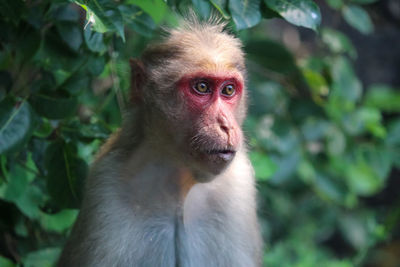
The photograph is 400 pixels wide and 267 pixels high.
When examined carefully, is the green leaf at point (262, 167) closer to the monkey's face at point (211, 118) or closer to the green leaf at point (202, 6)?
the monkey's face at point (211, 118)

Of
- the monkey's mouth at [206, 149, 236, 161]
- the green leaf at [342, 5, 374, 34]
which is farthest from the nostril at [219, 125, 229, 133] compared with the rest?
the green leaf at [342, 5, 374, 34]

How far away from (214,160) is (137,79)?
777 mm

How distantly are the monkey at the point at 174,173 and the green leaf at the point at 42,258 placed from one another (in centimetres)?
48

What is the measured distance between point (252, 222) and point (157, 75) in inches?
43.3

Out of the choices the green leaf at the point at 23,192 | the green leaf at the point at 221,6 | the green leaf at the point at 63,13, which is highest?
the green leaf at the point at 221,6

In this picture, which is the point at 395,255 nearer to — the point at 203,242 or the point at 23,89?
the point at 203,242

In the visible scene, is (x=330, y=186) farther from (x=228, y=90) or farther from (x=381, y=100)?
(x=228, y=90)

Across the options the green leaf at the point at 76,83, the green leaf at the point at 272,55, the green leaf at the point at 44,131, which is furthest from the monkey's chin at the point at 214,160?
the green leaf at the point at 272,55

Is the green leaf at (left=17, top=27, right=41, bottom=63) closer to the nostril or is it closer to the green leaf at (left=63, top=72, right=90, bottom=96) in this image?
the green leaf at (left=63, top=72, right=90, bottom=96)

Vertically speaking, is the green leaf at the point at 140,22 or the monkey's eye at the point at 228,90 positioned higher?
the green leaf at the point at 140,22

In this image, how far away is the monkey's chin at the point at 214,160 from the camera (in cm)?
303

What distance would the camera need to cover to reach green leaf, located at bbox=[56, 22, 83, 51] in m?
3.58

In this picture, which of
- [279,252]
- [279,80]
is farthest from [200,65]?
[279,252]

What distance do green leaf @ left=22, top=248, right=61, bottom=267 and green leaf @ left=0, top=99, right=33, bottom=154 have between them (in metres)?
1.01
